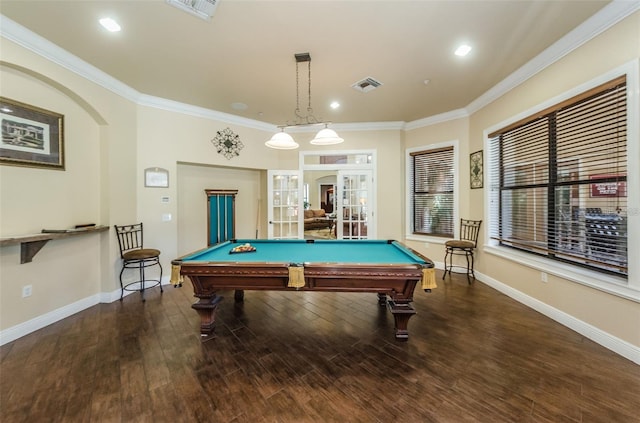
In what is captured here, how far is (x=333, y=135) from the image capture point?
314 cm

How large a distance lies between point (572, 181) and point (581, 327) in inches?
60.2

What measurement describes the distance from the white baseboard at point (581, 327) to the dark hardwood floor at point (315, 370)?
8cm

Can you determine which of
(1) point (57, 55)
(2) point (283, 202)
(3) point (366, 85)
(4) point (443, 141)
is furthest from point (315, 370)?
(4) point (443, 141)

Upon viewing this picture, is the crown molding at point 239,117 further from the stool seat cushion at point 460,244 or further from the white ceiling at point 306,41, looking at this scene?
the stool seat cushion at point 460,244

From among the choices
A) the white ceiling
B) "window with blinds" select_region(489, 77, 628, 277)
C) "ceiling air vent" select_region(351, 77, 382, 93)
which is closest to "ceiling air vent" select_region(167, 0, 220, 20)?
the white ceiling

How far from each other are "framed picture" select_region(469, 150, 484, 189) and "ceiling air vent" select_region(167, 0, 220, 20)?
428 centimetres

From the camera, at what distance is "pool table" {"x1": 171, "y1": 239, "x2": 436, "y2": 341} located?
2.26m

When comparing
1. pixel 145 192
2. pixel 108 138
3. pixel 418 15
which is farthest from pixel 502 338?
pixel 108 138

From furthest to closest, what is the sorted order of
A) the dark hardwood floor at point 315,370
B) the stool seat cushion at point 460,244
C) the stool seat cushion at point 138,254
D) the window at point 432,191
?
1. the window at point 432,191
2. the stool seat cushion at point 460,244
3. the stool seat cushion at point 138,254
4. the dark hardwood floor at point 315,370

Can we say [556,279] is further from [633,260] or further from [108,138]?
[108,138]

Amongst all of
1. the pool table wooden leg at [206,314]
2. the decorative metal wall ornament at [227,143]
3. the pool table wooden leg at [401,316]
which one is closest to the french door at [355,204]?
the decorative metal wall ornament at [227,143]

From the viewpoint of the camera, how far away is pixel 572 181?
281 cm

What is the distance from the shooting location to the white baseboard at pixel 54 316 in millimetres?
2572

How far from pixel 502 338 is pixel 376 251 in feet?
4.83
